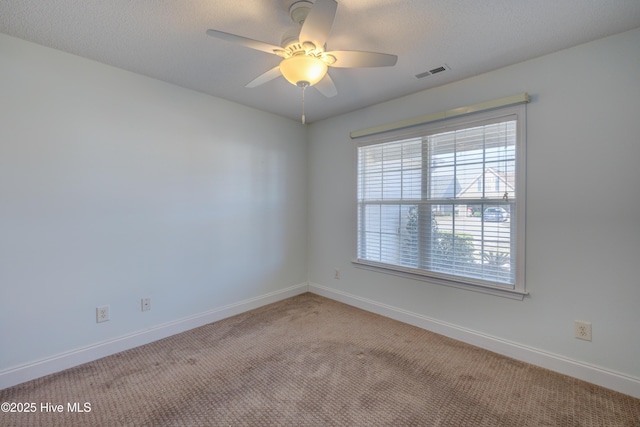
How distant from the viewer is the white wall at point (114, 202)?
74.6 inches

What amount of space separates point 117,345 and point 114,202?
46.5 inches

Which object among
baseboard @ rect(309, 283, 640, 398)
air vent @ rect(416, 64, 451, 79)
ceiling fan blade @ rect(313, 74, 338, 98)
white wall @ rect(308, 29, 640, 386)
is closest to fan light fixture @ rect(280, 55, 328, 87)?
ceiling fan blade @ rect(313, 74, 338, 98)

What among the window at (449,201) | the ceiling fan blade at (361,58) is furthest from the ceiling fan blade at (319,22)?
the window at (449,201)

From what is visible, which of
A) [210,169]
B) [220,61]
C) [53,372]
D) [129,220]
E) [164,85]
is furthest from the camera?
[210,169]

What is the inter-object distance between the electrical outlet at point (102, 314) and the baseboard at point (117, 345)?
19 cm

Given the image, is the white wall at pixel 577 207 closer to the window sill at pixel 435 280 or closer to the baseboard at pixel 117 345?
the window sill at pixel 435 280

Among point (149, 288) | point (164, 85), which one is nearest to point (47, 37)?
point (164, 85)

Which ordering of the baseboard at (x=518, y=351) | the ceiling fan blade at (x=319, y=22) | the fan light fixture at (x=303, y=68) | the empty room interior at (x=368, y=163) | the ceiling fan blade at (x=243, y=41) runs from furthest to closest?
the baseboard at (x=518, y=351)
the empty room interior at (x=368, y=163)
the fan light fixture at (x=303, y=68)
the ceiling fan blade at (x=243, y=41)
the ceiling fan blade at (x=319, y=22)

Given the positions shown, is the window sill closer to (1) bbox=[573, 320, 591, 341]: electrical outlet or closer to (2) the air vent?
(1) bbox=[573, 320, 591, 341]: electrical outlet

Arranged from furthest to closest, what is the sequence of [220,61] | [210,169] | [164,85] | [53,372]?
[210,169] < [164,85] < [220,61] < [53,372]

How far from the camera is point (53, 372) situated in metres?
1.99

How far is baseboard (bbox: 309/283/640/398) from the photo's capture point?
1817mm

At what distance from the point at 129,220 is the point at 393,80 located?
2.61m

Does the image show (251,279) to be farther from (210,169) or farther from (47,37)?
(47,37)
